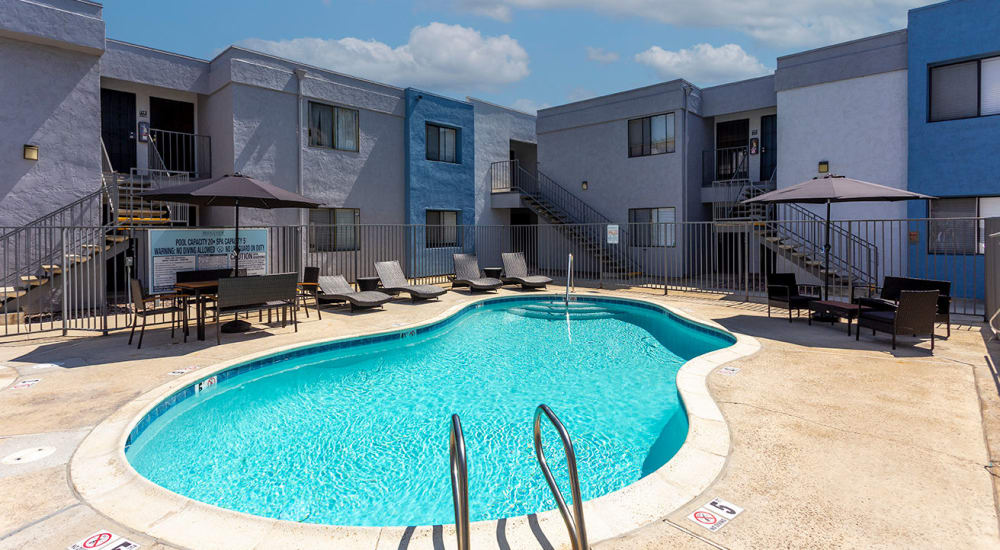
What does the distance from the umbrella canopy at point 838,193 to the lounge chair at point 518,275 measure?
645 centimetres

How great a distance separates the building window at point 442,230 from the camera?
1848 centimetres

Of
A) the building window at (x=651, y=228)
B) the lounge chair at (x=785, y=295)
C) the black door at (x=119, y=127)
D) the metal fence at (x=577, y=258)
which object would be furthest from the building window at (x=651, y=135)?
the black door at (x=119, y=127)

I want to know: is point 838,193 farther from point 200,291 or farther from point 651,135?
point 651,135

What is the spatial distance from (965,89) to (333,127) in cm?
1675

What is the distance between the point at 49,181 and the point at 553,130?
15981mm

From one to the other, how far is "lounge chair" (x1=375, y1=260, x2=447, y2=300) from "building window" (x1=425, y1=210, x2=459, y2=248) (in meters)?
5.02

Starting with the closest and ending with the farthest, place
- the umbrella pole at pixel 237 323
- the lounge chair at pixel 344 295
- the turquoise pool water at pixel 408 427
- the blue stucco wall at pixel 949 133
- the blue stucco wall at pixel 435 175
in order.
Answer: the turquoise pool water at pixel 408 427 < the umbrella pole at pixel 237 323 < the lounge chair at pixel 344 295 < the blue stucco wall at pixel 949 133 < the blue stucco wall at pixel 435 175

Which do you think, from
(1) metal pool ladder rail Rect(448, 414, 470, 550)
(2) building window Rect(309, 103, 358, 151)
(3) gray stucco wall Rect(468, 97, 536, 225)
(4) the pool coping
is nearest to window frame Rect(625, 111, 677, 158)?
(3) gray stucco wall Rect(468, 97, 536, 225)

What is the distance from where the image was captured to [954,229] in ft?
40.2

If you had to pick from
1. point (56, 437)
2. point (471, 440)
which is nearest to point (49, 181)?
point (56, 437)

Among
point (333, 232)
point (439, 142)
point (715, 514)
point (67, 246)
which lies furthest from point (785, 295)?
point (67, 246)

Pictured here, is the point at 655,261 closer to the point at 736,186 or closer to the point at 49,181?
the point at 736,186

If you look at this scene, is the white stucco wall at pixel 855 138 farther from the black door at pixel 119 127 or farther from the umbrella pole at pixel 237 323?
the black door at pixel 119 127

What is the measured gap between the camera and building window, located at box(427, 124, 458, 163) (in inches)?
726
